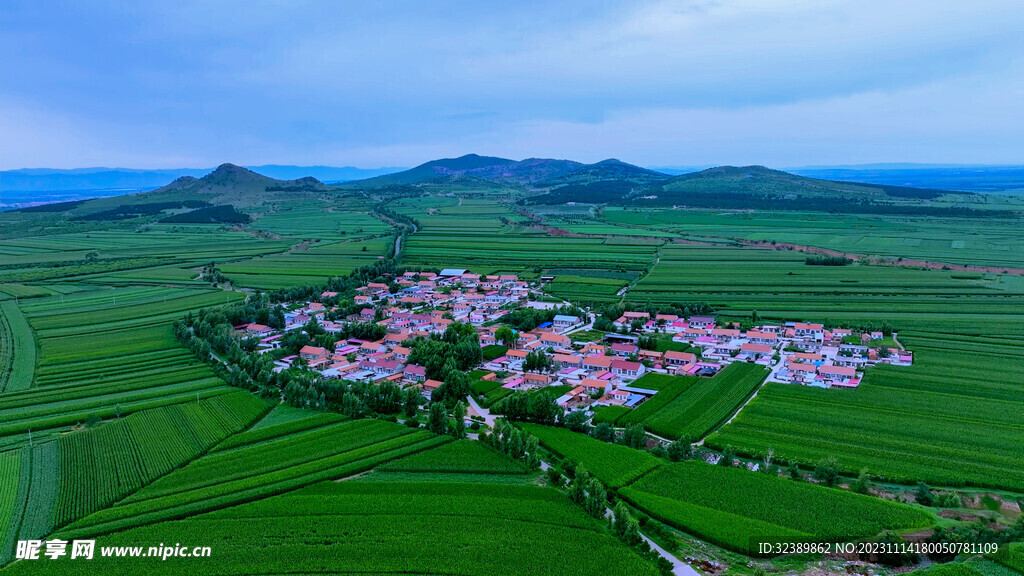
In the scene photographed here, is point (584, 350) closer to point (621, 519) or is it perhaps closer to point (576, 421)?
point (576, 421)

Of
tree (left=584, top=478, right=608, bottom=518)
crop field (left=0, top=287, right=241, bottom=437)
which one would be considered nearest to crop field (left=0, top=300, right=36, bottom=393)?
crop field (left=0, top=287, right=241, bottom=437)

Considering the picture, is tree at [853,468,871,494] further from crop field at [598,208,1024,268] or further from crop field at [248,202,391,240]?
crop field at [248,202,391,240]

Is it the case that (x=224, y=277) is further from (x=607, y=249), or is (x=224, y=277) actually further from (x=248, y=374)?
(x=607, y=249)

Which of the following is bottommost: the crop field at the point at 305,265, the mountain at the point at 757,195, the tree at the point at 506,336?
the tree at the point at 506,336

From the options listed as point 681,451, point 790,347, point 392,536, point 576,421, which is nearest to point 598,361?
point 576,421

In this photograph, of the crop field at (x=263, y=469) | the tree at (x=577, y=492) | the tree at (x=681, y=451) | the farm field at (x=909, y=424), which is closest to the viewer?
the crop field at (x=263, y=469)

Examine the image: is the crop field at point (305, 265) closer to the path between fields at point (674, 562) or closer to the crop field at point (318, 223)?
the crop field at point (318, 223)

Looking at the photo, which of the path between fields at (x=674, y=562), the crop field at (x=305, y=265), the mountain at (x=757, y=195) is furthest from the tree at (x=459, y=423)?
the mountain at (x=757, y=195)
